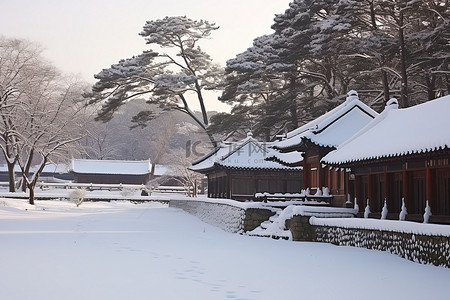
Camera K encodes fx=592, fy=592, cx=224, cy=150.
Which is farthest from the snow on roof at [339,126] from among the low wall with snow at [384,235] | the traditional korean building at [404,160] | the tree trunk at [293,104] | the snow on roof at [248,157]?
the tree trunk at [293,104]

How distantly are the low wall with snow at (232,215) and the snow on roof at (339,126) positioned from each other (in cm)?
352

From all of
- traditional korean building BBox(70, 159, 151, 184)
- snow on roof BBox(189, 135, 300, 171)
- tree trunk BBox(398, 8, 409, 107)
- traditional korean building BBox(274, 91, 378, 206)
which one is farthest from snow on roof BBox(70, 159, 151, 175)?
traditional korean building BBox(274, 91, 378, 206)

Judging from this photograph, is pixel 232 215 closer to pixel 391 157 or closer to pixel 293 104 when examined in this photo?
pixel 391 157

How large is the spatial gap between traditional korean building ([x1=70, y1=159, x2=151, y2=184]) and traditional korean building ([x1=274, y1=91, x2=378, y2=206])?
157 feet

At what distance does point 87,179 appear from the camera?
240 ft

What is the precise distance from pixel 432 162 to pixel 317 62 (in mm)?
21931

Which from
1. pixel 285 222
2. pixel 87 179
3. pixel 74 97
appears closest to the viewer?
pixel 285 222

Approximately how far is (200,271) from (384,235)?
660 centimetres

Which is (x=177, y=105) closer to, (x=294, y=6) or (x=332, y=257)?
(x=294, y=6)

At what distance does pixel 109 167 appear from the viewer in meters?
73.6

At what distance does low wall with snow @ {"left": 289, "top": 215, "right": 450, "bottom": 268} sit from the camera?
14.1 meters

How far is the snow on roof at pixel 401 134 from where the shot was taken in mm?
15805

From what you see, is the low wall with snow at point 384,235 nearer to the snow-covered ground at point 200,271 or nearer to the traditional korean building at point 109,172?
the snow-covered ground at point 200,271

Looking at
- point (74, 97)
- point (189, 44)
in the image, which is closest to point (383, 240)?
point (74, 97)
